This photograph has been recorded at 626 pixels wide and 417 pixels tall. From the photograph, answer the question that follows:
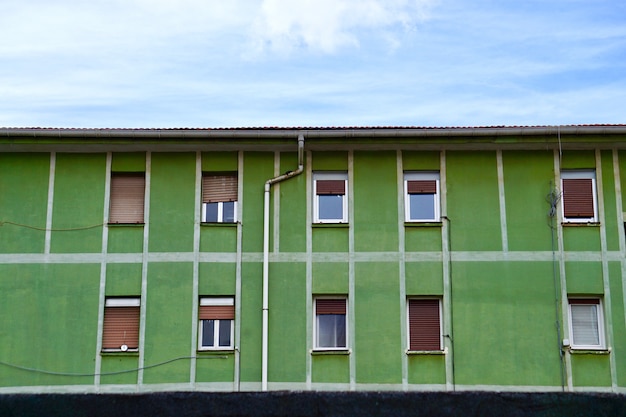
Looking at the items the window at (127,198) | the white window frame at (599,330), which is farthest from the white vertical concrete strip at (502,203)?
the window at (127,198)

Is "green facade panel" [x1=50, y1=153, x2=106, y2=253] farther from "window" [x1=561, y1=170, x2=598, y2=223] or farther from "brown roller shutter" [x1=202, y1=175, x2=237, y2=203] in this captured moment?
"window" [x1=561, y1=170, x2=598, y2=223]

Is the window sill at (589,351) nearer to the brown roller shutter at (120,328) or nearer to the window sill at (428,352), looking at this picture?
the window sill at (428,352)

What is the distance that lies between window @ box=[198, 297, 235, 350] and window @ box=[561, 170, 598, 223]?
7262mm

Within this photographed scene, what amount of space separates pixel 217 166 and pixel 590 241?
26.1ft

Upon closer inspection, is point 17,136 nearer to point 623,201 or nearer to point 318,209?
point 318,209

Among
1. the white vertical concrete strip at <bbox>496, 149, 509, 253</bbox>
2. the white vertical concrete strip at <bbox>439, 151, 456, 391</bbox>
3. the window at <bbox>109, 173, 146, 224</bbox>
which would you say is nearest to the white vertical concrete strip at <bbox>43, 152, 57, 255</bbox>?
the window at <bbox>109, 173, 146, 224</bbox>

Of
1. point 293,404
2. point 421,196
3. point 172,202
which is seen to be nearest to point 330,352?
point 421,196

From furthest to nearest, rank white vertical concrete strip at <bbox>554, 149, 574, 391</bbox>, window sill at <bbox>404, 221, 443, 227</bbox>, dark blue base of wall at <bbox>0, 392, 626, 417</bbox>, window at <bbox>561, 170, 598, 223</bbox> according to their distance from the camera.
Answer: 1. window at <bbox>561, 170, 598, 223</bbox>
2. window sill at <bbox>404, 221, 443, 227</bbox>
3. white vertical concrete strip at <bbox>554, 149, 574, 391</bbox>
4. dark blue base of wall at <bbox>0, 392, 626, 417</bbox>

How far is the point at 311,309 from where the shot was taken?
17.9 m

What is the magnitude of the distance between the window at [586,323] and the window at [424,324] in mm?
2719

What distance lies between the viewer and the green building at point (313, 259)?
1755cm

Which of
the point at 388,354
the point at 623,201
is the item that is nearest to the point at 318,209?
the point at 388,354

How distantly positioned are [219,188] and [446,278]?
202 inches

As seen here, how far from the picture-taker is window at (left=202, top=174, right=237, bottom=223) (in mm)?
18516
